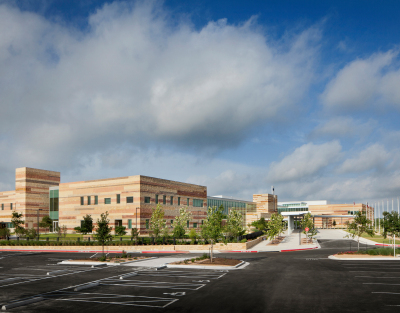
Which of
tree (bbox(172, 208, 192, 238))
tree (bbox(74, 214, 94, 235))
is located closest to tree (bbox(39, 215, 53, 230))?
tree (bbox(74, 214, 94, 235))

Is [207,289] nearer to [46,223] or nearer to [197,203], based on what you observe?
[197,203]

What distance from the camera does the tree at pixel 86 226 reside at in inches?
2345

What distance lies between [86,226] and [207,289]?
46715 mm

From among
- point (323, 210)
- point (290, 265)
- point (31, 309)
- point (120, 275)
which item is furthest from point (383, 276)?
point (323, 210)

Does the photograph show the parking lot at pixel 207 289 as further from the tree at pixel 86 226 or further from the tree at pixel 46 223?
the tree at pixel 46 223

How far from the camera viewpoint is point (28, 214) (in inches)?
3093

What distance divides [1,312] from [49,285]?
6132 mm

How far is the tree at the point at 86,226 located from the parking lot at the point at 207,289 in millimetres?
33850

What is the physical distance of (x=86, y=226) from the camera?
5984cm

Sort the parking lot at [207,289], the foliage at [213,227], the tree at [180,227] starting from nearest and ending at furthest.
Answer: the parking lot at [207,289] < the foliage at [213,227] < the tree at [180,227]

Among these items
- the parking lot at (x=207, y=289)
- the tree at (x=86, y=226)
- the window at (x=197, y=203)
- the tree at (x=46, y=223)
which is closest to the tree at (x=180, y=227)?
the tree at (x=86, y=226)

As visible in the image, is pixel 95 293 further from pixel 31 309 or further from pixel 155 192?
pixel 155 192

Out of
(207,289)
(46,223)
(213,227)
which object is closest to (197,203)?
(46,223)

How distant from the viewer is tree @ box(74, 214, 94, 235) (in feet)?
195
